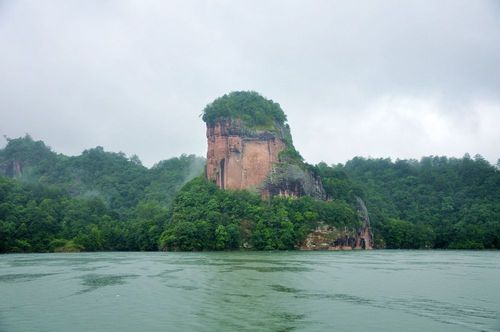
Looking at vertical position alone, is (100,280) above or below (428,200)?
below

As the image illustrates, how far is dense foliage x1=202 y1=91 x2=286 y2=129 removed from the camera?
98.9 m

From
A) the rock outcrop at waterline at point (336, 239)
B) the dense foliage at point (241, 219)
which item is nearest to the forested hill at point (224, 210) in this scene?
the dense foliage at point (241, 219)

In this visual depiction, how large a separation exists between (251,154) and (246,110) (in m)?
11.4

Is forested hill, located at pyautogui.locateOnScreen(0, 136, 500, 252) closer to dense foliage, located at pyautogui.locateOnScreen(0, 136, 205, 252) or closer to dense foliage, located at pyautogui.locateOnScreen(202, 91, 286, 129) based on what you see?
dense foliage, located at pyautogui.locateOnScreen(0, 136, 205, 252)

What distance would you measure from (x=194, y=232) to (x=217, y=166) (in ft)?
84.9

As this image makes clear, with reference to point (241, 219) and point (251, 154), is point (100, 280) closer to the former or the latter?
point (241, 219)

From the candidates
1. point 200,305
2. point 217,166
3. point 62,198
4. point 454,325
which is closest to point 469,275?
point 454,325

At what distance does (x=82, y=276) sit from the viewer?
98.2ft

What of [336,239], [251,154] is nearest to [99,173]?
[251,154]

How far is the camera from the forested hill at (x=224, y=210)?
77.1 meters

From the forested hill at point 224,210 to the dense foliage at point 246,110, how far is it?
1457cm

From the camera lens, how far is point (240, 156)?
95750mm

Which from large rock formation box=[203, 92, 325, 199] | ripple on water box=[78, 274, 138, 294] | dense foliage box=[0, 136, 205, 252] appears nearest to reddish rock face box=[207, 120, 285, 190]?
large rock formation box=[203, 92, 325, 199]

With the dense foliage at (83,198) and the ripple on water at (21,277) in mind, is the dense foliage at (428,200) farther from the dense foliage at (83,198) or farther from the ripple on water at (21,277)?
the ripple on water at (21,277)
